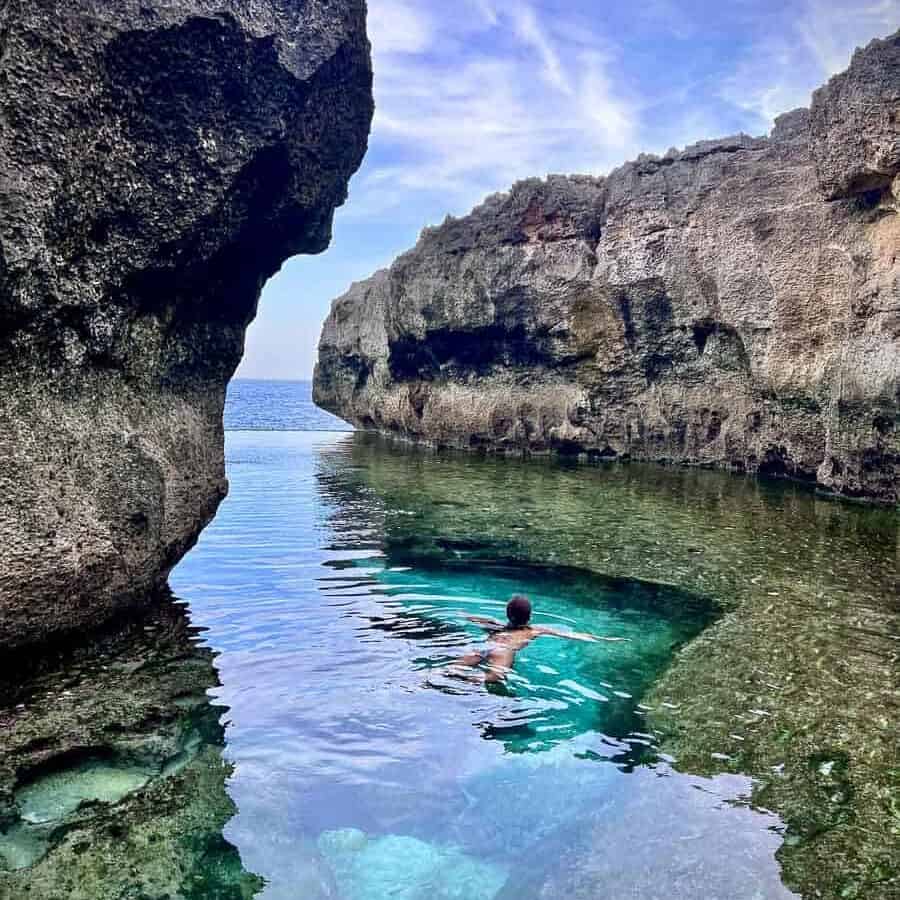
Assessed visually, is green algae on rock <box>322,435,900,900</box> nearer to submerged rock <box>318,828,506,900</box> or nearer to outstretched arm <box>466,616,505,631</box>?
submerged rock <box>318,828,506,900</box>

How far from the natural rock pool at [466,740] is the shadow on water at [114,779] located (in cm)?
2

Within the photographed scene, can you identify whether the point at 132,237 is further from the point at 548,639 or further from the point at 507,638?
the point at 548,639

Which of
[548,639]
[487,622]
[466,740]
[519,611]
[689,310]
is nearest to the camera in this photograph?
[466,740]

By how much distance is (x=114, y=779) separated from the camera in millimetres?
5746

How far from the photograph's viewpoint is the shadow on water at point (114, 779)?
4.66 m

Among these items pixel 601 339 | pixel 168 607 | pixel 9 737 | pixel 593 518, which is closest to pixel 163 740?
pixel 9 737

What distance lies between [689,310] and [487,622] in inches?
796

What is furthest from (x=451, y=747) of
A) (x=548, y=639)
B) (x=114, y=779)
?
(x=548, y=639)

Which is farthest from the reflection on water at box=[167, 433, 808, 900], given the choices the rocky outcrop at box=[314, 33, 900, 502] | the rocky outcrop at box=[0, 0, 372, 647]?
the rocky outcrop at box=[314, 33, 900, 502]

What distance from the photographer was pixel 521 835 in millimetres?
5199

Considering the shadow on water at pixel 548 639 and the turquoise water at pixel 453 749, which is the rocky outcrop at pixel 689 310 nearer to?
the shadow on water at pixel 548 639

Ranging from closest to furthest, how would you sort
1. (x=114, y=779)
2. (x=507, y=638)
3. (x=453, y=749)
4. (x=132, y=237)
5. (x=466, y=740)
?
(x=114, y=779), (x=453, y=749), (x=466, y=740), (x=132, y=237), (x=507, y=638)

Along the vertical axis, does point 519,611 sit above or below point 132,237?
below

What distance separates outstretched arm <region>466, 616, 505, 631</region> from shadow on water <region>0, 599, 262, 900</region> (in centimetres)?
299
